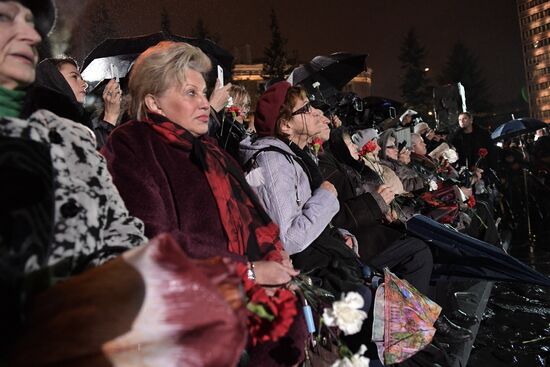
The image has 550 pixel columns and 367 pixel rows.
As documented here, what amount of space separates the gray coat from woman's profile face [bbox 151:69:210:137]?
0.76m

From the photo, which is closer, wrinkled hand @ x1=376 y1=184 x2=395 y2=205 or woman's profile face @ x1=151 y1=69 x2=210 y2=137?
woman's profile face @ x1=151 y1=69 x2=210 y2=137

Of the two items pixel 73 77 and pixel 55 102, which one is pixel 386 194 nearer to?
pixel 55 102

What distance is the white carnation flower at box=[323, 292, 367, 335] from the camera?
1720mm

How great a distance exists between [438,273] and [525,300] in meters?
1.71

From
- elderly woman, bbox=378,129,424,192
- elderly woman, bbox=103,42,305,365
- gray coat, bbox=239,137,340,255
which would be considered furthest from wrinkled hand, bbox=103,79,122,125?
elderly woman, bbox=378,129,424,192

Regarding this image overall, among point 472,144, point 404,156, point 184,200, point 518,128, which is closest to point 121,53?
point 184,200

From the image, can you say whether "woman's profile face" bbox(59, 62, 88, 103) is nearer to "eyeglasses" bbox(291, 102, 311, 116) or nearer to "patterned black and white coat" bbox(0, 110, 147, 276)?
"eyeglasses" bbox(291, 102, 311, 116)

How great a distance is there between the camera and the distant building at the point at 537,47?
58.8 m

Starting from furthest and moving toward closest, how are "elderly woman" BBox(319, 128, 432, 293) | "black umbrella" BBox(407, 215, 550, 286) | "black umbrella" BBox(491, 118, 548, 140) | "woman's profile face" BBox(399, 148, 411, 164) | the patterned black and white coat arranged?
1. "black umbrella" BBox(491, 118, 548, 140)
2. "woman's profile face" BBox(399, 148, 411, 164)
3. "black umbrella" BBox(407, 215, 550, 286)
4. "elderly woman" BBox(319, 128, 432, 293)
5. the patterned black and white coat

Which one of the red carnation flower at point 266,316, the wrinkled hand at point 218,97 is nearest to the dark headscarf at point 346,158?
the wrinkled hand at point 218,97

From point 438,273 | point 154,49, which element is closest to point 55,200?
point 154,49

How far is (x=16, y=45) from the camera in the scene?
5.04 feet

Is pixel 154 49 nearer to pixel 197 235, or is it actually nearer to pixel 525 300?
pixel 197 235

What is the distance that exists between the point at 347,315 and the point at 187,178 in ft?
3.27
